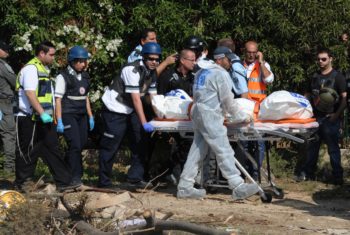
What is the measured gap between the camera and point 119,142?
10148mm

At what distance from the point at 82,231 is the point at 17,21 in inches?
219

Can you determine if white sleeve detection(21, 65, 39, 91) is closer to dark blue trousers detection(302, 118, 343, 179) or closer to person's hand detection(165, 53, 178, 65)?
person's hand detection(165, 53, 178, 65)

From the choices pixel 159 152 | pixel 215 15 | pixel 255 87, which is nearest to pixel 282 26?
pixel 215 15

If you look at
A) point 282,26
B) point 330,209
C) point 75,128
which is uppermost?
point 282,26

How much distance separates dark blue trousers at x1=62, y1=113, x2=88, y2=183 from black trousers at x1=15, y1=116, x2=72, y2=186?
26 centimetres

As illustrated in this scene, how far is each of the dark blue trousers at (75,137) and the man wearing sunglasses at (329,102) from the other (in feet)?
10.3

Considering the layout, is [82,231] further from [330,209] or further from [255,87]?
[255,87]

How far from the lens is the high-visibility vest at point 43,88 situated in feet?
31.3

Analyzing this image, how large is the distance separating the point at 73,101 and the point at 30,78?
0.77 metres

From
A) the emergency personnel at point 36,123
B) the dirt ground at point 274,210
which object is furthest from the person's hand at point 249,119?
the emergency personnel at point 36,123

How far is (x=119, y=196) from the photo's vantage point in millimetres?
7637

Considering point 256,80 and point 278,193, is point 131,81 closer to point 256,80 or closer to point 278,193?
point 256,80

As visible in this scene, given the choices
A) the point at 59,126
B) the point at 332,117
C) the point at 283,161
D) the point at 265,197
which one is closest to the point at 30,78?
the point at 59,126

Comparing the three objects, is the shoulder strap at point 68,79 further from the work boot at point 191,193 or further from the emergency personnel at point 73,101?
the work boot at point 191,193
